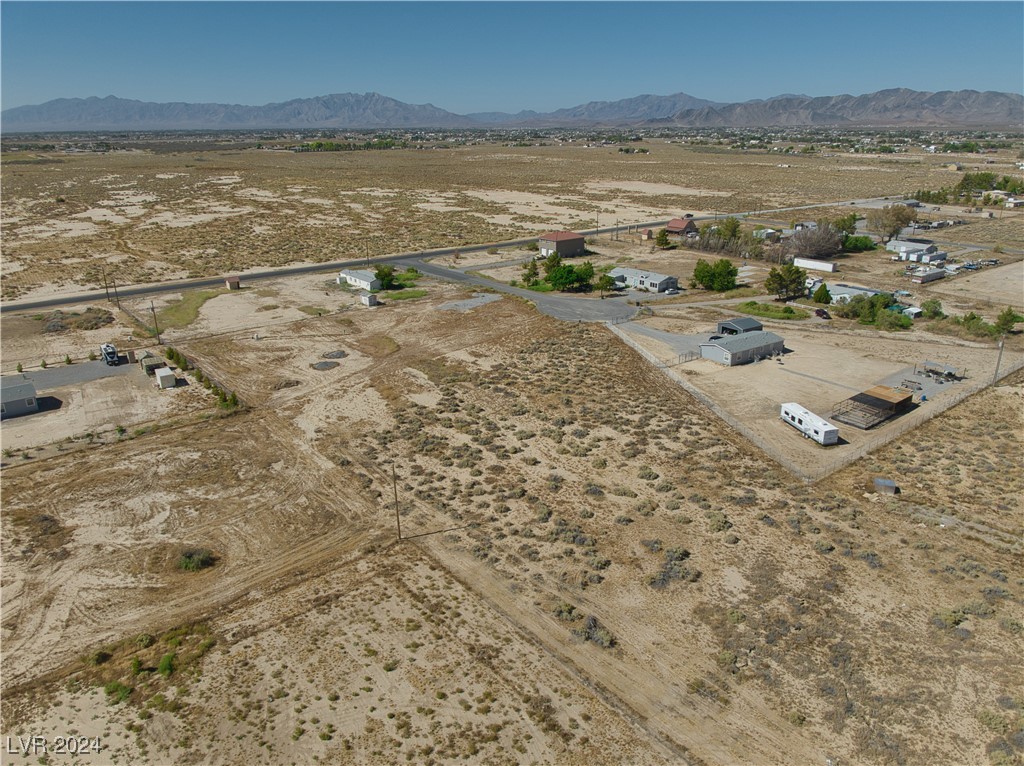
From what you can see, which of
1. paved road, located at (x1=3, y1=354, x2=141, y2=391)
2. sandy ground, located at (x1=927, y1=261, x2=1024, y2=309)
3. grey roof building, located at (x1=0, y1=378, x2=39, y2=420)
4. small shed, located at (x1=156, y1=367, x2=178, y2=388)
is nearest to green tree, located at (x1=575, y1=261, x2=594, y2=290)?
sandy ground, located at (x1=927, y1=261, x2=1024, y2=309)

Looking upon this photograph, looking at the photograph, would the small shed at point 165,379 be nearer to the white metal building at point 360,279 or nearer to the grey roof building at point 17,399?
the grey roof building at point 17,399

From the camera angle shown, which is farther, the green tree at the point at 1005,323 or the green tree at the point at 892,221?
the green tree at the point at 892,221

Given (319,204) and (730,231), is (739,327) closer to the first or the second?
(730,231)

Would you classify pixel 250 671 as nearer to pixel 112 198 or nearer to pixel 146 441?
pixel 146 441

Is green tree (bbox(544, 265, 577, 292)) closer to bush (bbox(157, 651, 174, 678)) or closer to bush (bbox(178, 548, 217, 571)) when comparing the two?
bush (bbox(178, 548, 217, 571))

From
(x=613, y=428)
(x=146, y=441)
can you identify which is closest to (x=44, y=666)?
(x=146, y=441)

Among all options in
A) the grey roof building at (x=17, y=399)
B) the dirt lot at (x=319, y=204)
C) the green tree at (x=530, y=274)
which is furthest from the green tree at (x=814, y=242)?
the grey roof building at (x=17, y=399)
